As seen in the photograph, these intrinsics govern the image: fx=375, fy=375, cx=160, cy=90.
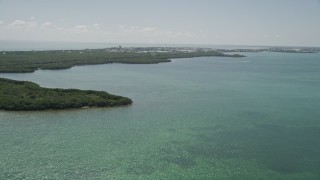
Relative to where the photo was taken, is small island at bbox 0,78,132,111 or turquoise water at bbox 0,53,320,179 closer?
turquoise water at bbox 0,53,320,179

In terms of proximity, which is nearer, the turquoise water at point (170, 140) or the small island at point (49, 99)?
the turquoise water at point (170, 140)

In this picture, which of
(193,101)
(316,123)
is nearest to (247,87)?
(193,101)

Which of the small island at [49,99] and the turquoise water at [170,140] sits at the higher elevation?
the small island at [49,99]

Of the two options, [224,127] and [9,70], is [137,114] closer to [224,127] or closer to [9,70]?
[224,127]

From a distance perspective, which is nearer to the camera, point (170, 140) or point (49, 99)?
point (170, 140)

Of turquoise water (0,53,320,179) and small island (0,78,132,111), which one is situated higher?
small island (0,78,132,111)
